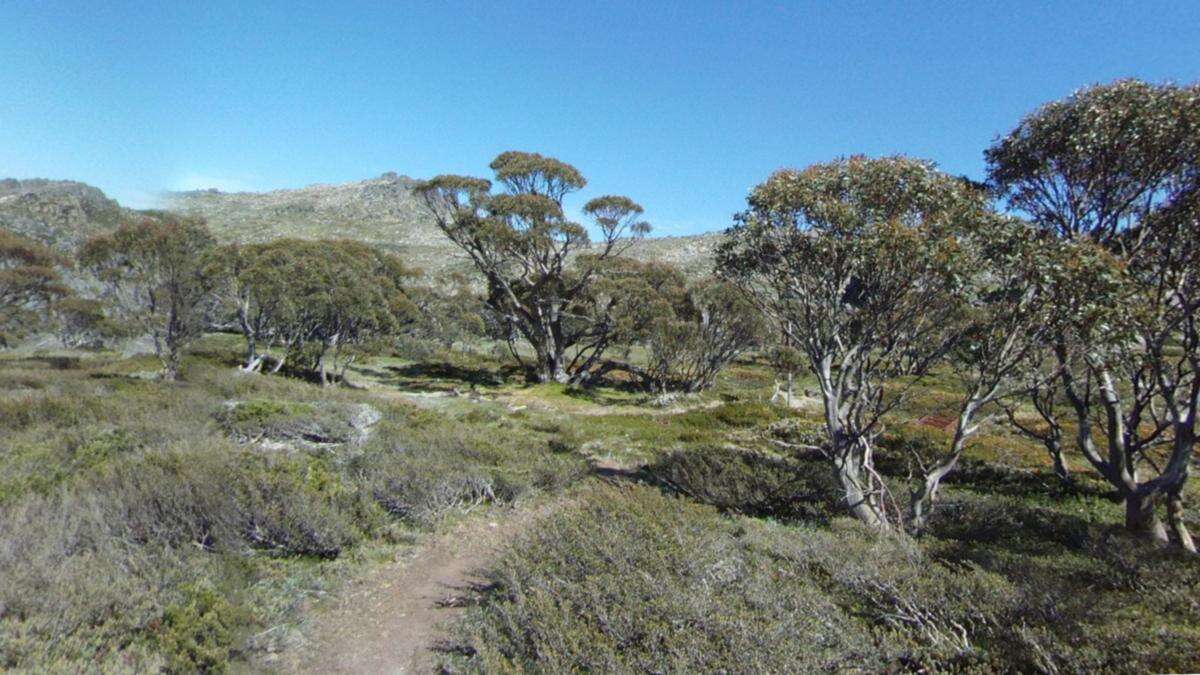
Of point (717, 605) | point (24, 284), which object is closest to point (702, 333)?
point (717, 605)

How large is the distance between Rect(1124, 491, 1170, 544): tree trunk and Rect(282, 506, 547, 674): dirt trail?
1020 cm

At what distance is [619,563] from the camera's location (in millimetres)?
6324

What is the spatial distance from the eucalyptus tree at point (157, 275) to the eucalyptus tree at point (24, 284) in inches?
200

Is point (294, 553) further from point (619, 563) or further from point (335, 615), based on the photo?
point (619, 563)

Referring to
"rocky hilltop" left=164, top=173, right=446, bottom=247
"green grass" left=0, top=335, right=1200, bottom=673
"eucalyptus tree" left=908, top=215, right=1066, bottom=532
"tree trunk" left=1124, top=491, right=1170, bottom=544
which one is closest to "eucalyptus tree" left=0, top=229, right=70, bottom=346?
"green grass" left=0, top=335, right=1200, bottom=673

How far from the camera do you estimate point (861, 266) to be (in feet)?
31.2

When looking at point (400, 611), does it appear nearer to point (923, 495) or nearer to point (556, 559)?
point (556, 559)

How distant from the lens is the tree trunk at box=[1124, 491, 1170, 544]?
28.8 ft

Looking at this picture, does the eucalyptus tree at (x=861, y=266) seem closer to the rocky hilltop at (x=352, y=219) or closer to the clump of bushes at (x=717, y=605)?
the clump of bushes at (x=717, y=605)

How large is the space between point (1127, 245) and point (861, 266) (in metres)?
4.98

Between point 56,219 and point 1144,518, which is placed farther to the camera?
point 56,219

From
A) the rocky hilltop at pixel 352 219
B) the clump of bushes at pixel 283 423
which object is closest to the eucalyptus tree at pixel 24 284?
the clump of bushes at pixel 283 423

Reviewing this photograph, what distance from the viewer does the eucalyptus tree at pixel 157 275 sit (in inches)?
910

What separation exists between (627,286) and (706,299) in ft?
15.0
